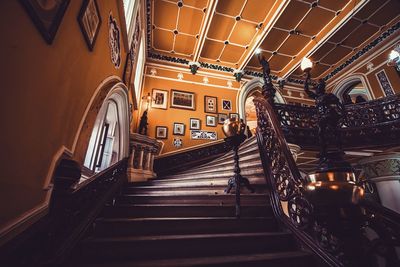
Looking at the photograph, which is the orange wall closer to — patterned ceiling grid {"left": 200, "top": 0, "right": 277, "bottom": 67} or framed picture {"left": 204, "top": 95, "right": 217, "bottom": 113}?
framed picture {"left": 204, "top": 95, "right": 217, "bottom": 113}

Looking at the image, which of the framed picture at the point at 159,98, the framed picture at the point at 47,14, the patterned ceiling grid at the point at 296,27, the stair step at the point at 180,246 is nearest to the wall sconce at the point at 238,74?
the patterned ceiling grid at the point at 296,27

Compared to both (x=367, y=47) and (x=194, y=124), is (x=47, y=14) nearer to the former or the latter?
(x=194, y=124)

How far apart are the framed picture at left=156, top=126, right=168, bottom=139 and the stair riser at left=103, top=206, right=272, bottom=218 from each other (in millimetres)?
4589

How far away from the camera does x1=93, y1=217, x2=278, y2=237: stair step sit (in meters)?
1.89

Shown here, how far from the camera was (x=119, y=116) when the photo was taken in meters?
4.29

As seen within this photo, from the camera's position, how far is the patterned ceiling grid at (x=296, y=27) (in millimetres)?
5965

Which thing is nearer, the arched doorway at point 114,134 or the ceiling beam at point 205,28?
the arched doorway at point 114,134

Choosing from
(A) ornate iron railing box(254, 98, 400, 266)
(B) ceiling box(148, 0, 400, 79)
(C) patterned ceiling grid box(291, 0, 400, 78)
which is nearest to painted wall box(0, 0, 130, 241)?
(A) ornate iron railing box(254, 98, 400, 266)

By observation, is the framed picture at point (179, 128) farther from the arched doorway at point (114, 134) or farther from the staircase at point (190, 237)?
the staircase at point (190, 237)

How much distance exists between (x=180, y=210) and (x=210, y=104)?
588 cm

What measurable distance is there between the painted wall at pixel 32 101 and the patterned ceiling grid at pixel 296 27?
6.45 meters

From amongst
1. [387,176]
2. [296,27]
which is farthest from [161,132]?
[387,176]

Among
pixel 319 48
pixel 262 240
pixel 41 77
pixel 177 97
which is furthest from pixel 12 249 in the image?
pixel 319 48

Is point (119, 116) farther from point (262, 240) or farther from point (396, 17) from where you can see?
point (396, 17)
